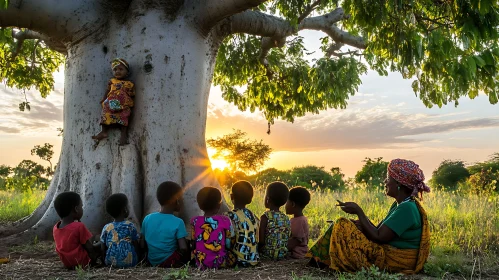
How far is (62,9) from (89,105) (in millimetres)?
1499

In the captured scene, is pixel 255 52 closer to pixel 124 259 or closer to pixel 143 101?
pixel 143 101

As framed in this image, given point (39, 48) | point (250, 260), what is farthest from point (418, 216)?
point (39, 48)

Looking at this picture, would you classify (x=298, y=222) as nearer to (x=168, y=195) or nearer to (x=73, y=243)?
(x=168, y=195)

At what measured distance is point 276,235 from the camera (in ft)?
17.2

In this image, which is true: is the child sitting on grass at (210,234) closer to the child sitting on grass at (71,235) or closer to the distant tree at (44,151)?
the child sitting on grass at (71,235)

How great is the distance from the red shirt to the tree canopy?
2.22 meters

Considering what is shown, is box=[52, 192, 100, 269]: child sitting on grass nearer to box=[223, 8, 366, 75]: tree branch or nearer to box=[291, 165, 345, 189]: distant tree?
box=[223, 8, 366, 75]: tree branch

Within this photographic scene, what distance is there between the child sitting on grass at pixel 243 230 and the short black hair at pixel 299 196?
24.2 inches

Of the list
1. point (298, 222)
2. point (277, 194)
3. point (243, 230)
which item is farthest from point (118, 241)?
point (298, 222)

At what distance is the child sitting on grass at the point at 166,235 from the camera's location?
4816 mm

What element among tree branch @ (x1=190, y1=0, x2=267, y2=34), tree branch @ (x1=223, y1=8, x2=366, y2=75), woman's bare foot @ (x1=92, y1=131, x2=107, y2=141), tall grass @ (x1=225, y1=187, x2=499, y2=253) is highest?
tree branch @ (x1=223, y1=8, x2=366, y2=75)

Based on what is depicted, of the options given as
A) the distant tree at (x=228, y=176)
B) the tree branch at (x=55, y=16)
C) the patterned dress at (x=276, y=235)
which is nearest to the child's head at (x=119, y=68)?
the tree branch at (x=55, y=16)

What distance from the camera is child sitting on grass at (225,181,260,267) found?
15.9 feet

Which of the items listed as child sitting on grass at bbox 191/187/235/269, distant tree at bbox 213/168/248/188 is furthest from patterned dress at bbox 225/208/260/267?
distant tree at bbox 213/168/248/188
